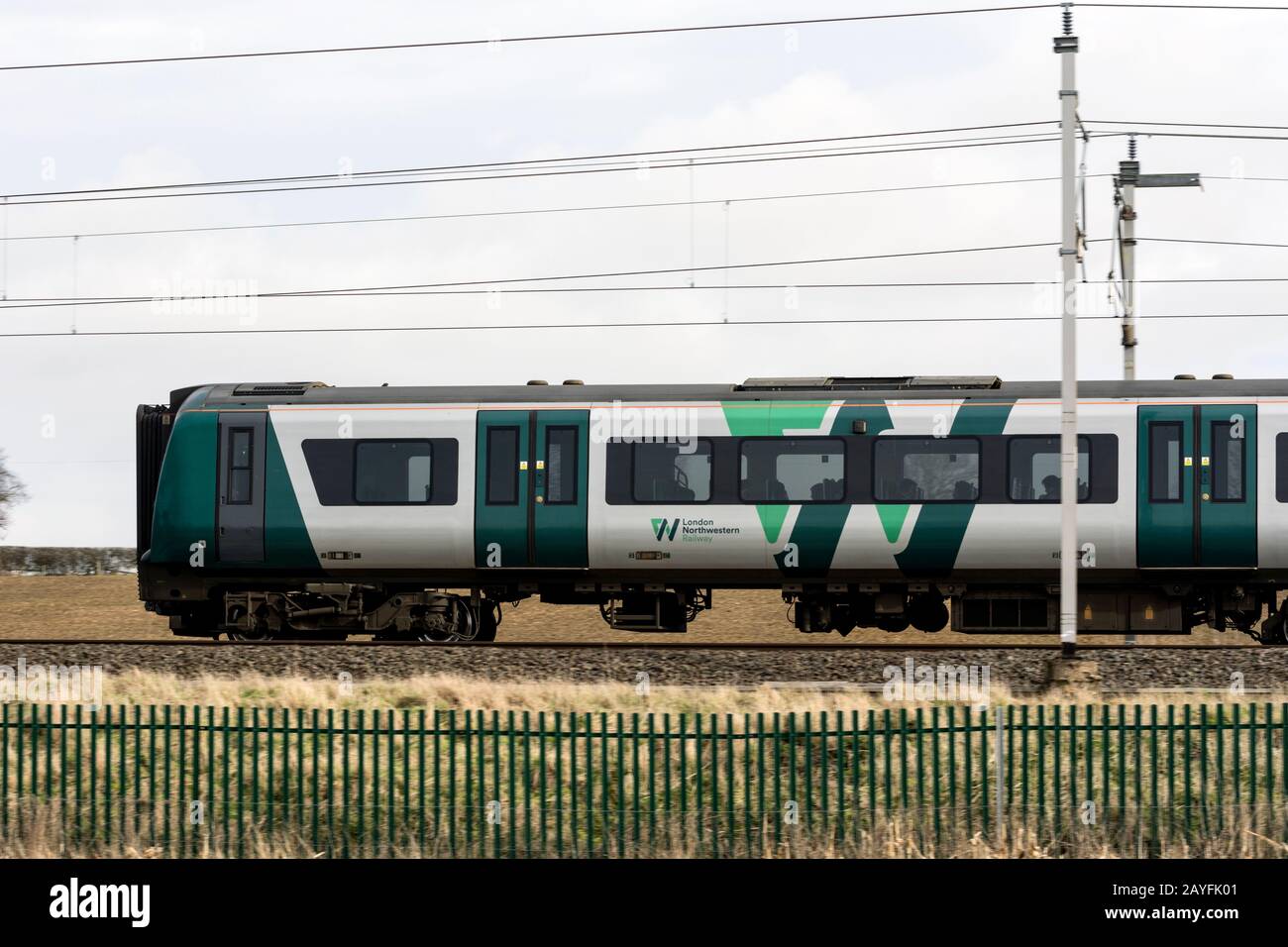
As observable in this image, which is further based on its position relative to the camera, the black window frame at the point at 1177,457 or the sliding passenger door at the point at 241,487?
the sliding passenger door at the point at 241,487

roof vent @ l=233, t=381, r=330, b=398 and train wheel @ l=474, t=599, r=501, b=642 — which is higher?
roof vent @ l=233, t=381, r=330, b=398

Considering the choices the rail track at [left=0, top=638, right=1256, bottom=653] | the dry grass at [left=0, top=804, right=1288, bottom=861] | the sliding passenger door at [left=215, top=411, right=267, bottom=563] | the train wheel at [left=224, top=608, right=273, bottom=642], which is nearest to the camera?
the dry grass at [left=0, top=804, right=1288, bottom=861]

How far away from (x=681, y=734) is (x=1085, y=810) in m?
3.41

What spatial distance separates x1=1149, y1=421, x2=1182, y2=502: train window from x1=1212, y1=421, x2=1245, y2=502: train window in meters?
0.47

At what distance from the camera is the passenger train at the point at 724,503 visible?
2081 cm

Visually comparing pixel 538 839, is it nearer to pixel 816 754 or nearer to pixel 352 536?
pixel 816 754

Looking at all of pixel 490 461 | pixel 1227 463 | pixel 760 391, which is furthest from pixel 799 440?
pixel 1227 463

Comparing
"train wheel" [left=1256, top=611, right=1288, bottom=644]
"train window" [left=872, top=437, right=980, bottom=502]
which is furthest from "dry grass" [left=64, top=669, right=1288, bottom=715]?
"train wheel" [left=1256, top=611, right=1288, bottom=644]

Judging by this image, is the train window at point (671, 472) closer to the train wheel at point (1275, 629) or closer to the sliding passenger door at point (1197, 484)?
the sliding passenger door at point (1197, 484)

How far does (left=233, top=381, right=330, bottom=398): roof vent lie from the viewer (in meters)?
22.5

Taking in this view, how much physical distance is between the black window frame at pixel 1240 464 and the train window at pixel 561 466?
878 cm

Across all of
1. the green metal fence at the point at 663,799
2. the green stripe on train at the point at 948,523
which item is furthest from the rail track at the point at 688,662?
the green metal fence at the point at 663,799

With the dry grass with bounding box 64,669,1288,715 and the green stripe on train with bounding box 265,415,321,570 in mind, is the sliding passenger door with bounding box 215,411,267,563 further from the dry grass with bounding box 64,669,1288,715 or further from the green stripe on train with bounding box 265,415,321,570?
the dry grass with bounding box 64,669,1288,715

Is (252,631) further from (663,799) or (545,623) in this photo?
(545,623)
